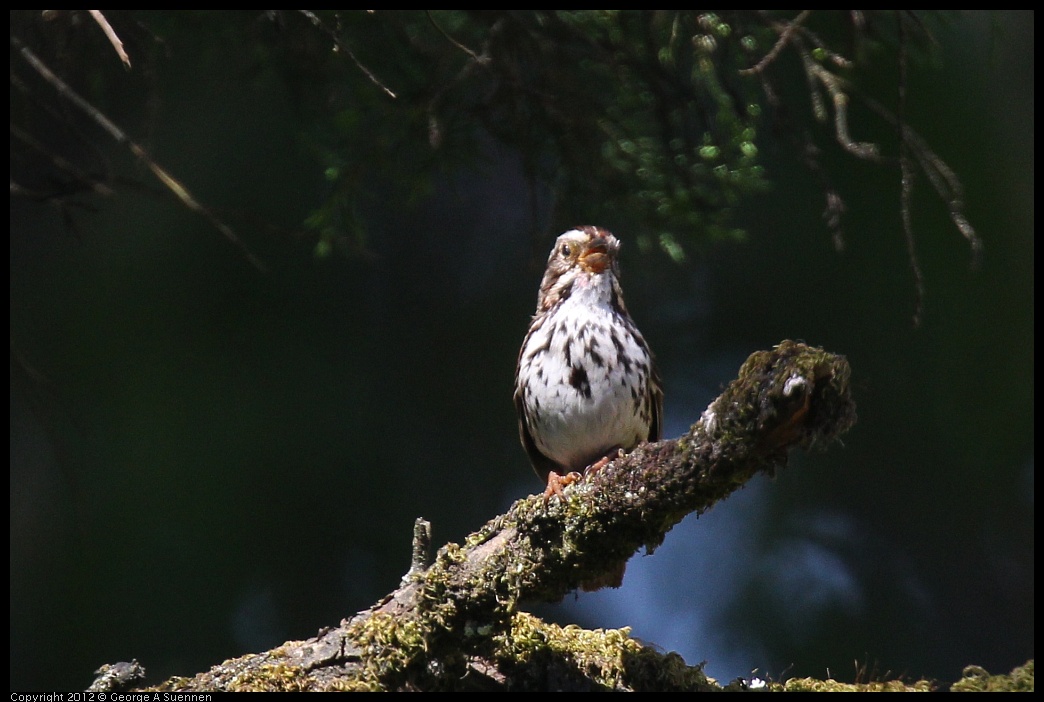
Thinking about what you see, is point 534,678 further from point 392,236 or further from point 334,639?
point 392,236

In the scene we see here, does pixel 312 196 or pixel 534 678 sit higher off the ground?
pixel 312 196

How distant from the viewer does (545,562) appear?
2797mm

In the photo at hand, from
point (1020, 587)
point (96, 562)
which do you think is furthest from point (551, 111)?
point (1020, 587)

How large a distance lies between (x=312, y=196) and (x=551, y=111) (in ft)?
4.87

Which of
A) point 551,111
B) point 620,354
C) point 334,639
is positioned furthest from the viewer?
point 620,354

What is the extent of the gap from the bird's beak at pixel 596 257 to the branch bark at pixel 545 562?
1.55 meters

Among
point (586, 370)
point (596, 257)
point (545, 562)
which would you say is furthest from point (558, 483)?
point (596, 257)

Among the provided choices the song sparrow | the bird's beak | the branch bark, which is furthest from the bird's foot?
the bird's beak

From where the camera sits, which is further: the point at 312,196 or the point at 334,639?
the point at 312,196

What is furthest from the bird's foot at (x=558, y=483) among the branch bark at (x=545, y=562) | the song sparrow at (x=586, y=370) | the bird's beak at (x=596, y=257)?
the bird's beak at (x=596, y=257)

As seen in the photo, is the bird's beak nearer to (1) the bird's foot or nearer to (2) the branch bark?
(1) the bird's foot

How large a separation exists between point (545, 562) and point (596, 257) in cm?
173

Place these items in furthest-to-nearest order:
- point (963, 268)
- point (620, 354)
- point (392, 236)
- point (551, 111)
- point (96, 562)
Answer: point (392, 236) < point (963, 268) < point (96, 562) < point (620, 354) < point (551, 111)

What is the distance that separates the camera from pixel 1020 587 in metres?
5.34
